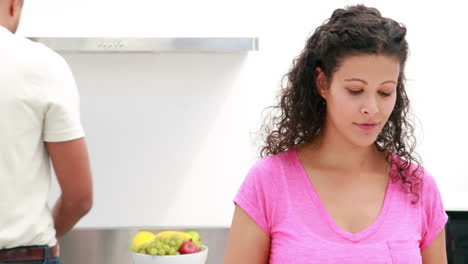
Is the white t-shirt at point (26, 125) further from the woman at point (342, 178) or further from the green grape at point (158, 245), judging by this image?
the green grape at point (158, 245)

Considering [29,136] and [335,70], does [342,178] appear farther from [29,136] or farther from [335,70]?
[29,136]

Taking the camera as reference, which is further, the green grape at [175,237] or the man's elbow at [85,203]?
the green grape at [175,237]

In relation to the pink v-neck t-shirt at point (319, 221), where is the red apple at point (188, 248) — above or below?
below

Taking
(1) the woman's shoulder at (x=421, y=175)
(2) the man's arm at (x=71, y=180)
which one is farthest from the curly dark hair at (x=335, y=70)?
(2) the man's arm at (x=71, y=180)

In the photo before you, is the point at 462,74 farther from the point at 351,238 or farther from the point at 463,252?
the point at 351,238

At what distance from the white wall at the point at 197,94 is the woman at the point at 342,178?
140 cm

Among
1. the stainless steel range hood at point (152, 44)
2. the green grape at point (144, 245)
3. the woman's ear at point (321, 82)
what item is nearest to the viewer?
the woman's ear at point (321, 82)

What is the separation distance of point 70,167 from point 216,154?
1.48m

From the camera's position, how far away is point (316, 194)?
50.8 inches

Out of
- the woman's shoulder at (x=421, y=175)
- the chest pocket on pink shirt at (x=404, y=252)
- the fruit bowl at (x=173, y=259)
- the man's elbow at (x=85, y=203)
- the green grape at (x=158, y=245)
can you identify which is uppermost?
the woman's shoulder at (x=421, y=175)

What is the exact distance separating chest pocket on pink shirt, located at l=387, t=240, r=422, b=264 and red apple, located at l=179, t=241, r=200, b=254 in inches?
37.4

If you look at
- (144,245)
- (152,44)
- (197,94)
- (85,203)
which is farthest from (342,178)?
(197,94)

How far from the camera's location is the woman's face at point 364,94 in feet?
4.05

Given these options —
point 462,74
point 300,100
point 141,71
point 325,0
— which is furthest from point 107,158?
point 300,100
